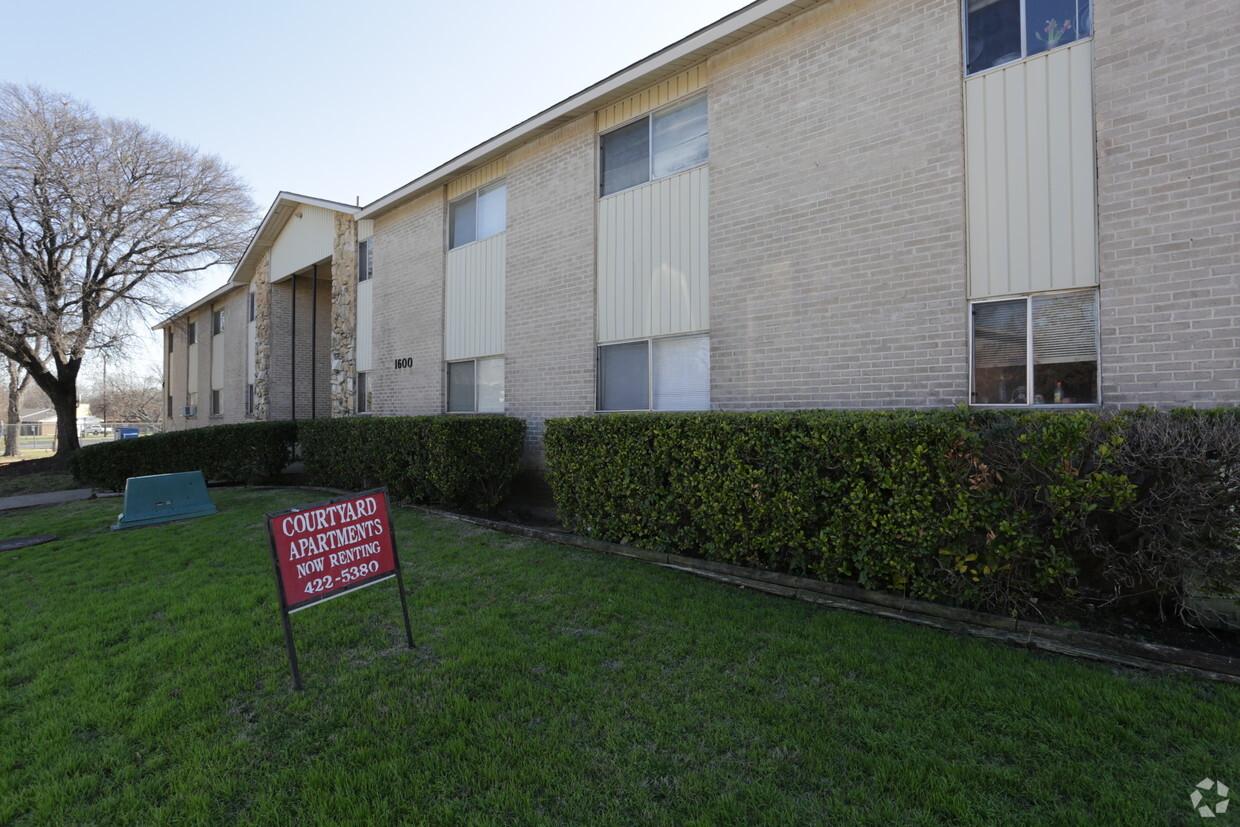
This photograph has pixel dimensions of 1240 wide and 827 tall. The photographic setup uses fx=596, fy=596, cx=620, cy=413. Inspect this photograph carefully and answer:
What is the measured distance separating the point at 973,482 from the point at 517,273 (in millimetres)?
7797

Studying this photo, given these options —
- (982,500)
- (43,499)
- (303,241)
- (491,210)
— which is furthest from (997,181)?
(43,499)

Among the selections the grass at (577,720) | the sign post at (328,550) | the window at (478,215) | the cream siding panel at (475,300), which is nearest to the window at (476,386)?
the cream siding panel at (475,300)

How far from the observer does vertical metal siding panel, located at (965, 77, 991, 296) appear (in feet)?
18.0

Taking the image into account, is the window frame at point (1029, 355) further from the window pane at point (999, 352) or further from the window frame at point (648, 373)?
the window frame at point (648, 373)

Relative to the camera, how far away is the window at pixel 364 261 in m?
13.8

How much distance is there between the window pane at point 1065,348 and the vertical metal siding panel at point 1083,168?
0.22 metres

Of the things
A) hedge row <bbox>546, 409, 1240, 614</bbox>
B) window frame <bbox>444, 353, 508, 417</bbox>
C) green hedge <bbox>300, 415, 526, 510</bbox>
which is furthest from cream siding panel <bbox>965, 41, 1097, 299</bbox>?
window frame <bbox>444, 353, 508, 417</bbox>

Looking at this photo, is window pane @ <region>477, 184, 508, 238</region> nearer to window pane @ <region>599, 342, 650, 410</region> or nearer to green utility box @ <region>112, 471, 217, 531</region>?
window pane @ <region>599, 342, 650, 410</region>

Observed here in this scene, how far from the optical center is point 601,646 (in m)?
3.93

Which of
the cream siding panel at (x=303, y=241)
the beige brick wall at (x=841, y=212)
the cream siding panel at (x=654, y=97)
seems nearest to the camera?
the beige brick wall at (x=841, y=212)

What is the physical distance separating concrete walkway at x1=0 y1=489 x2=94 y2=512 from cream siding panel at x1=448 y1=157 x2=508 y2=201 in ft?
31.4

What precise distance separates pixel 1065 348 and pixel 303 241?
17.1 meters

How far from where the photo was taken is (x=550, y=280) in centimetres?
952

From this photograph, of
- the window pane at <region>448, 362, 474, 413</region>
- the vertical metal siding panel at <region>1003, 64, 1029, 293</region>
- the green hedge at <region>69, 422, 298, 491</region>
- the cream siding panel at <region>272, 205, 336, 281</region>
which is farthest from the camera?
the cream siding panel at <region>272, 205, 336, 281</region>
